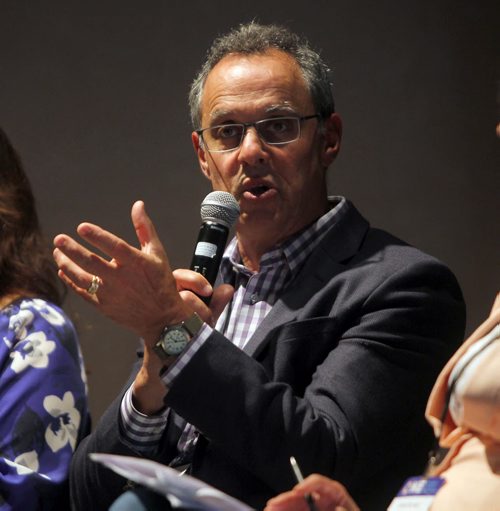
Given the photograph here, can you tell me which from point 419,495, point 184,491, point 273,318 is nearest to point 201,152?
point 273,318

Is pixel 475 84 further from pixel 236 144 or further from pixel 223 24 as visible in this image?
pixel 236 144

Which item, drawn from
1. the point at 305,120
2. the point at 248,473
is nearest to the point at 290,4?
the point at 305,120

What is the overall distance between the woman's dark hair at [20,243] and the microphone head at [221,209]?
614 mm

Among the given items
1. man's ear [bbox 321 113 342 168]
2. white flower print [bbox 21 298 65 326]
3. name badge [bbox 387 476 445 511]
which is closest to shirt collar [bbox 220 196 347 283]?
man's ear [bbox 321 113 342 168]

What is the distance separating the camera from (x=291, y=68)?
2.94m

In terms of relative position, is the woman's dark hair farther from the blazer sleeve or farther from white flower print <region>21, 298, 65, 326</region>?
the blazer sleeve

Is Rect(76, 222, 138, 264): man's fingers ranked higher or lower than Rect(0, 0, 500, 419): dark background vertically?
higher

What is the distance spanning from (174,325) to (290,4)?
7.33 ft

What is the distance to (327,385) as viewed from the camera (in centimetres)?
235

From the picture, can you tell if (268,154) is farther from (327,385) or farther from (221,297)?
(327,385)

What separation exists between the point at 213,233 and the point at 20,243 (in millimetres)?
743

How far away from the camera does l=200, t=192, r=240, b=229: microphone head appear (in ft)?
8.25

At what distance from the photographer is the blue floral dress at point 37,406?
2609 millimetres

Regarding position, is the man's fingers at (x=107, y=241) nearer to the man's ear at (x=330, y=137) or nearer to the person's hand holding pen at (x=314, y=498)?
the person's hand holding pen at (x=314, y=498)
